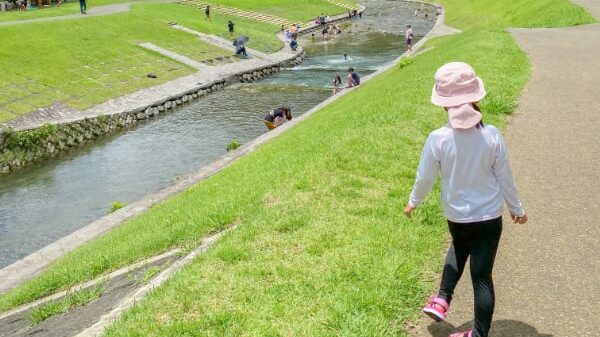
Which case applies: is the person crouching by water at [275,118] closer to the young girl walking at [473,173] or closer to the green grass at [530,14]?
the green grass at [530,14]

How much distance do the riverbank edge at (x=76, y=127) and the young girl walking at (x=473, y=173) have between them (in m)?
24.0

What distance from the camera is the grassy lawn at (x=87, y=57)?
104ft

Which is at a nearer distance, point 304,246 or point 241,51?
point 304,246

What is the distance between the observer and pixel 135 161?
2584 centimetres

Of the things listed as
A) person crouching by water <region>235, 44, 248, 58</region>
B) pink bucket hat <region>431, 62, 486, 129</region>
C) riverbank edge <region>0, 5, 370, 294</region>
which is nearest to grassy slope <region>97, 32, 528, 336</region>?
pink bucket hat <region>431, 62, 486, 129</region>

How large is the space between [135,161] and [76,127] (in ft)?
16.4

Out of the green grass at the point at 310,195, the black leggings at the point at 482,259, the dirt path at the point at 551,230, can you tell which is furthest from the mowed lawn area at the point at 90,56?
the black leggings at the point at 482,259

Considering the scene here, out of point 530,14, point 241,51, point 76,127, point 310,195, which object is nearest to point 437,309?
point 310,195

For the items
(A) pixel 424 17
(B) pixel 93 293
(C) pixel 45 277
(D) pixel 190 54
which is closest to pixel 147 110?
(D) pixel 190 54

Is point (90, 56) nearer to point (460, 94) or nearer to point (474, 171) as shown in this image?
point (460, 94)

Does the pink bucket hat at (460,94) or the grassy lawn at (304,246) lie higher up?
the pink bucket hat at (460,94)

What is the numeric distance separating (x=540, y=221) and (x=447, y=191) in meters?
3.53

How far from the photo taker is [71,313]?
8.59m

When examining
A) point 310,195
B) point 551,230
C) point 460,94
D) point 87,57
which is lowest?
point 87,57
